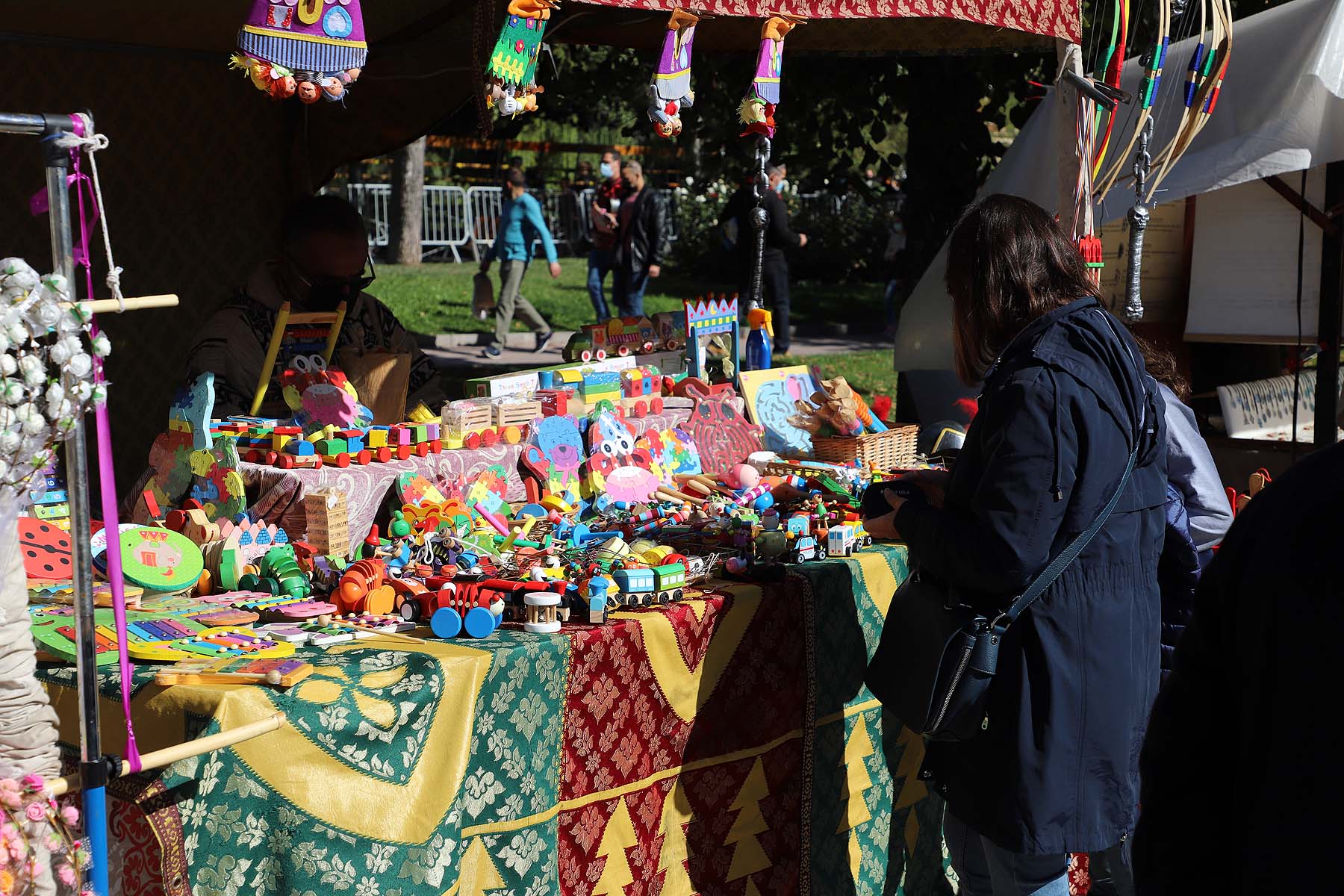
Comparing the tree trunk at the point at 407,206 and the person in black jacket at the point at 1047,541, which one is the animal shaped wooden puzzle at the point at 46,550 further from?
the tree trunk at the point at 407,206

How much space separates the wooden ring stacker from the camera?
2.32 meters

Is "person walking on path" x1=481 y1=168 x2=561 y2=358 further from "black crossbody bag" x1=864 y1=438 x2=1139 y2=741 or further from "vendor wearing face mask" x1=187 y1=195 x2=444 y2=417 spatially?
"black crossbody bag" x1=864 y1=438 x2=1139 y2=741

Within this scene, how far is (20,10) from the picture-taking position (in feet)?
13.7

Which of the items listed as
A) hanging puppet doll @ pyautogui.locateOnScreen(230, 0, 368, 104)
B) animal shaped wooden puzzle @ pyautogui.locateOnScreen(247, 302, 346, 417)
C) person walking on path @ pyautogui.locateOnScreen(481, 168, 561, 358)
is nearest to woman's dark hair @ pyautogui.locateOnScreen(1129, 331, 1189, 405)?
hanging puppet doll @ pyautogui.locateOnScreen(230, 0, 368, 104)

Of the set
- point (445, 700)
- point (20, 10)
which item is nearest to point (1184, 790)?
point (445, 700)

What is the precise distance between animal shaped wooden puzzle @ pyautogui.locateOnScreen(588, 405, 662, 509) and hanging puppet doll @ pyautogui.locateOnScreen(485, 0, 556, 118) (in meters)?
0.97

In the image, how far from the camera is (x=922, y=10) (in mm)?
3451

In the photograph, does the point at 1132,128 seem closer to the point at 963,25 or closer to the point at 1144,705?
the point at 963,25

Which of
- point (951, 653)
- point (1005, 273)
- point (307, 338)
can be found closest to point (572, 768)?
point (951, 653)

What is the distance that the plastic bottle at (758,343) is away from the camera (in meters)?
4.13

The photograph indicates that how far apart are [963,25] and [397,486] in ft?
9.30

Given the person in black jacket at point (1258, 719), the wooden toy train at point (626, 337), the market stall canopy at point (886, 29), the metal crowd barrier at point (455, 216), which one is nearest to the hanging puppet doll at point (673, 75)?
Result: the market stall canopy at point (886, 29)

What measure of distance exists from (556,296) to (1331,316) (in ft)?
34.6

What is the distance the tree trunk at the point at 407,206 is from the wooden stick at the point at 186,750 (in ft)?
44.0
